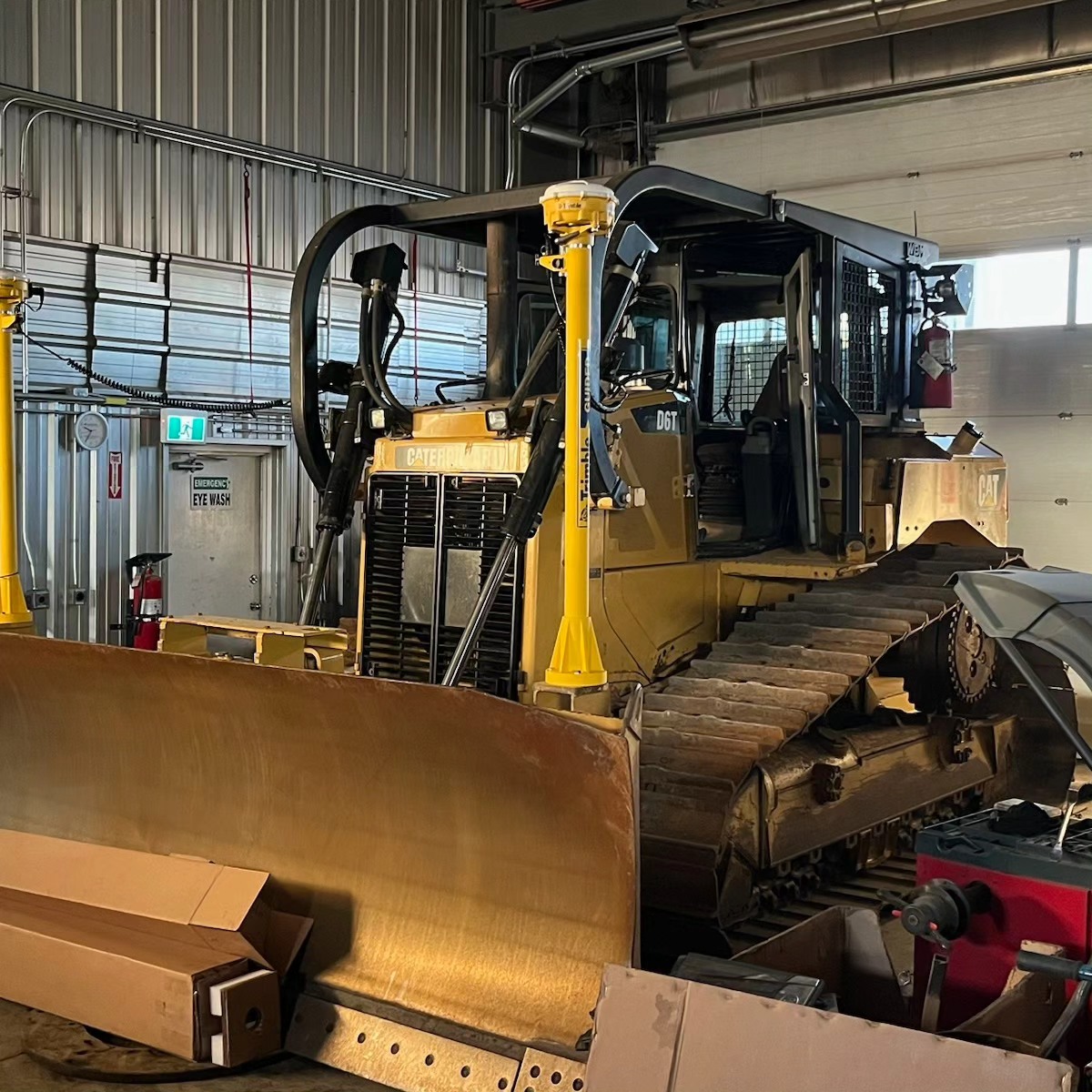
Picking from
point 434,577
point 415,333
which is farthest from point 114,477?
point 434,577

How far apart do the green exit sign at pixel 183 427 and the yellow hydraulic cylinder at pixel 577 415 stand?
6468 mm

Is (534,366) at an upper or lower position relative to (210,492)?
upper

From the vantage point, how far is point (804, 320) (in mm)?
6969

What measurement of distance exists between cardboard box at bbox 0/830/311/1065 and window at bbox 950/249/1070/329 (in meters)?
9.14

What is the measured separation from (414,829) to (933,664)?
375cm

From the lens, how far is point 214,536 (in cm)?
1153

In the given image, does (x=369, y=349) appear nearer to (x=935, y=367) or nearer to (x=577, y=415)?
(x=577, y=415)

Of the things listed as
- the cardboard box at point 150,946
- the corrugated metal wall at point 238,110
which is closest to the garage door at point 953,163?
the corrugated metal wall at point 238,110

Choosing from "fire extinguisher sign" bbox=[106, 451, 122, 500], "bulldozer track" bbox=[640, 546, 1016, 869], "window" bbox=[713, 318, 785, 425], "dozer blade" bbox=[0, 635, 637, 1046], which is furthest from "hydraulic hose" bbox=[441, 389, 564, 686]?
"fire extinguisher sign" bbox=[106, 451, 122, 500]

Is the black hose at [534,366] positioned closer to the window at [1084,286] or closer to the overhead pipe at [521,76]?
the window at [1084,286]

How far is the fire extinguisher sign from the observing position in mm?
10586

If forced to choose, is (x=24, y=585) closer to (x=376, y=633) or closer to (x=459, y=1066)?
(x=376, y=633)

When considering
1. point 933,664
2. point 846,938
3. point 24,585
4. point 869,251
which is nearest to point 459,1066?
point 846,938

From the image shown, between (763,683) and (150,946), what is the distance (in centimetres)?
273
